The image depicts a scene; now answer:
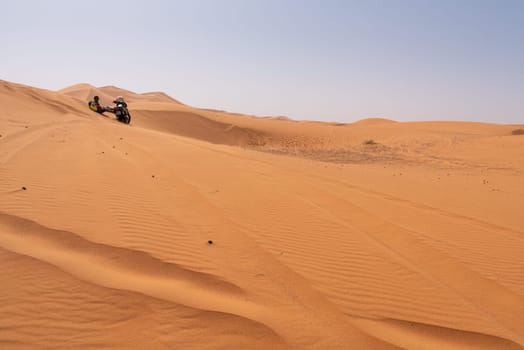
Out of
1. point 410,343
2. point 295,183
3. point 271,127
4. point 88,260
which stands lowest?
point 410,343

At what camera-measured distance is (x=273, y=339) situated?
221 cm

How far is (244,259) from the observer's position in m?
3.31

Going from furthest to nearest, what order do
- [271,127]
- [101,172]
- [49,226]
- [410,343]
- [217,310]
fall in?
[271,127] < [101,172] < [49,226] < [217,310] < [410,343]

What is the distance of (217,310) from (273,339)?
1.49 feet

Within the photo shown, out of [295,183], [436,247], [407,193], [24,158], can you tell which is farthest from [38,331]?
[407,193]

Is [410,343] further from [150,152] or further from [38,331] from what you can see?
[150,152]

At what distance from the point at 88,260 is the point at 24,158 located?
4757 millimetres

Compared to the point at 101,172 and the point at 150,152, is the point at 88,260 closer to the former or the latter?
the point at 101,172

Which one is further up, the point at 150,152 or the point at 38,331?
the point at 150,152

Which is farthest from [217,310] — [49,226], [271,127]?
[271,127]

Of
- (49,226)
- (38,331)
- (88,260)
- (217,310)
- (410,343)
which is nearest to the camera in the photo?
(38,331)

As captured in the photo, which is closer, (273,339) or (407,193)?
(273,339)

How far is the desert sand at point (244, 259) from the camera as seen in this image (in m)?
2.31

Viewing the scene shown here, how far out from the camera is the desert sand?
231cm
